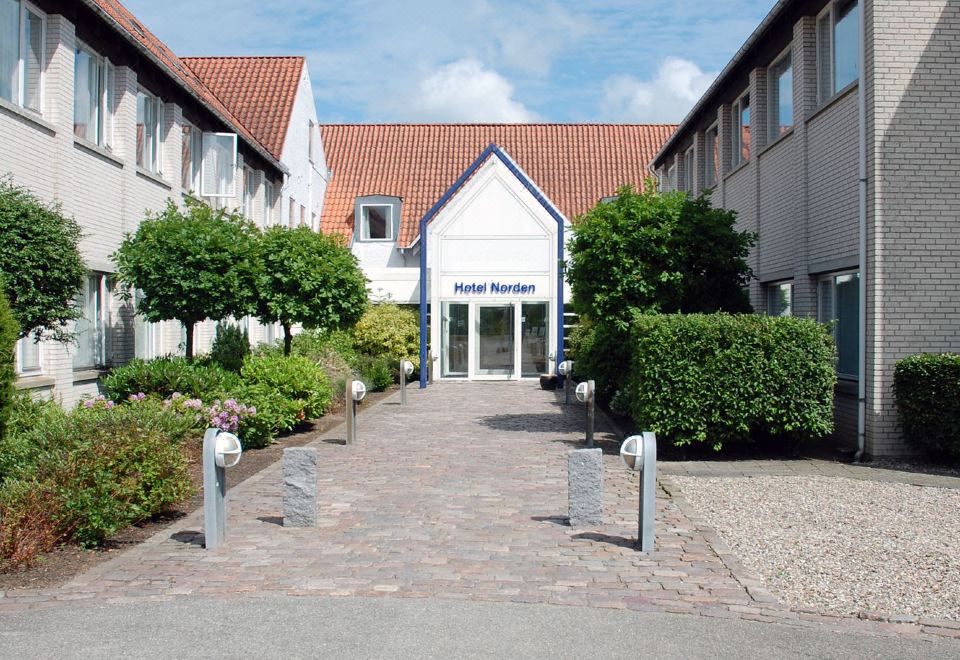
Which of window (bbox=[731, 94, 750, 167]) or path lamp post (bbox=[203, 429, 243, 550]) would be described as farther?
window (bbox=[731, 94, 750, 167])

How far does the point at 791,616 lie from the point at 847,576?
1.08 meters

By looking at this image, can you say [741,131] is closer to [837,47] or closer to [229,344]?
[837,47]

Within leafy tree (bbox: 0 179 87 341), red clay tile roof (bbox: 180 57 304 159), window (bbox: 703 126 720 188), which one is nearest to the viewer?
leafy tree (bbox: 0 179 87 341)

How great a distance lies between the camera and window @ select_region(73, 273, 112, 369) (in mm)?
15625

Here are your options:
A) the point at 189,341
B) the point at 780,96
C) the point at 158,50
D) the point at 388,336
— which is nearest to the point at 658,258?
the point at 780,96

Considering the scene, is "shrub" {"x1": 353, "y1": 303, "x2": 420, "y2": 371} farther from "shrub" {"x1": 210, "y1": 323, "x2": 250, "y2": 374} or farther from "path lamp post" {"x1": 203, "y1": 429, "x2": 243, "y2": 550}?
"path lamp post" {"x1": 203, "y1": 429, "x2": 243, "y2": 550}

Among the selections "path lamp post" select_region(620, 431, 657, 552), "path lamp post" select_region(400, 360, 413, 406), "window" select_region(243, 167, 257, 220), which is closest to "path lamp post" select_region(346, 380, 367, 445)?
"path lamp post" select_region(400, 360, 413, 406)

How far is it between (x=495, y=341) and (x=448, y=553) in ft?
73.2

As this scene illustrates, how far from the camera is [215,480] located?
7.69 metres

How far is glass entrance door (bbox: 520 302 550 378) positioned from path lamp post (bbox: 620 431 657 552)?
2187 cm

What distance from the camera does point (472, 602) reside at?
20.4 ft

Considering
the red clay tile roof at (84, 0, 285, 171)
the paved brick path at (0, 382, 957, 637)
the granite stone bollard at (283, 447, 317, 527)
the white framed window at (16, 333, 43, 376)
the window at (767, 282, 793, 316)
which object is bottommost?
the paved brick path at (0, 382, 957, 637)

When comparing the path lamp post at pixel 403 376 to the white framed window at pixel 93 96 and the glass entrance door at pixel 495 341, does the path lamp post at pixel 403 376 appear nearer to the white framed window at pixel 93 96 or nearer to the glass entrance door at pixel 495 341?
the white framed window at pixel 93 96

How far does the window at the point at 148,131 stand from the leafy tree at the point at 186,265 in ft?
10.6
